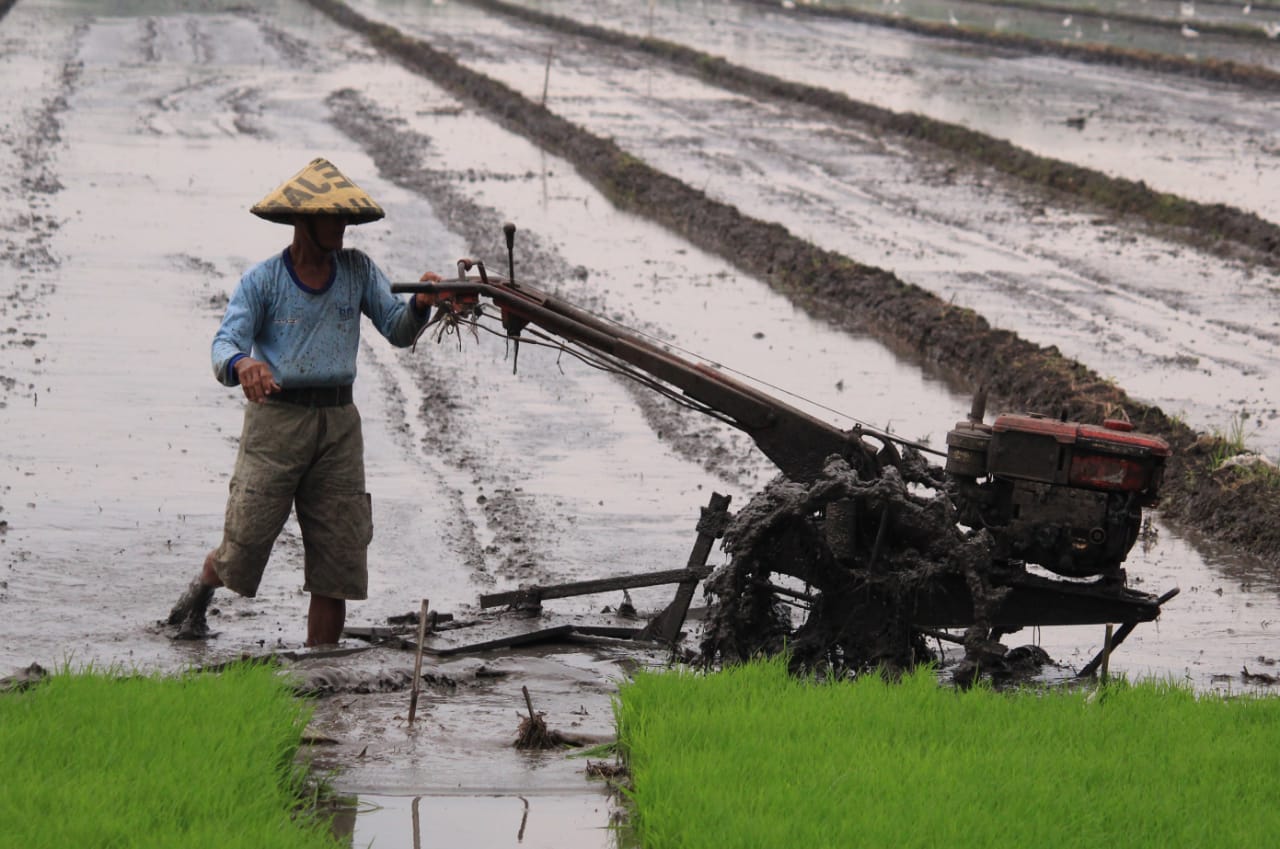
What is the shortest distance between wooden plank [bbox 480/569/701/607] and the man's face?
139cm

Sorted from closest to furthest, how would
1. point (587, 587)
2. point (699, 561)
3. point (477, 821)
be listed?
point (477, 821)
point (699, 561)
point (587, 587)

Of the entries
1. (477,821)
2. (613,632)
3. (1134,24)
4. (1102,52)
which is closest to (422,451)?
(613,632)

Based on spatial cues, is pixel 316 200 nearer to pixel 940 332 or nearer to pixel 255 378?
pixel 255 378

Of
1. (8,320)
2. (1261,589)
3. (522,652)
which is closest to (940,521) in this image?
(522,652)

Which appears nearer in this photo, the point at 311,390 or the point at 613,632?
the point at 311,390

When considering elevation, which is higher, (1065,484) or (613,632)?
(1065,484)

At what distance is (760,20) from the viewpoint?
4038 cm

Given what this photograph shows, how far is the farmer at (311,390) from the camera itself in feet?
18.3

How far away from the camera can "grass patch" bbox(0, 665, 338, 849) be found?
158 inches

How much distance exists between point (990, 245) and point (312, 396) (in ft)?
32.8

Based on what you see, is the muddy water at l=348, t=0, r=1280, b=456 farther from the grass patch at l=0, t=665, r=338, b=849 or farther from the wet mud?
the wet mud

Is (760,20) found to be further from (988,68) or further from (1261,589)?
(1261,589)

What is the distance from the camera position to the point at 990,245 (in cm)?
1469

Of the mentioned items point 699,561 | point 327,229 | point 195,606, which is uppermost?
point 327,229
